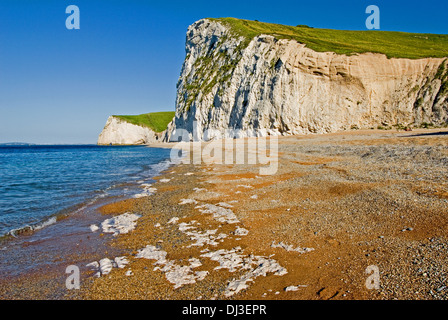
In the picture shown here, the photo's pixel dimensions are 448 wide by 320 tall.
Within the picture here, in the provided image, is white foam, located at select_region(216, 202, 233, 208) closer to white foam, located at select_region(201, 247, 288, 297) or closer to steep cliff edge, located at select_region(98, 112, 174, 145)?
white foam, located at select_region(201, 247, 288, 297)

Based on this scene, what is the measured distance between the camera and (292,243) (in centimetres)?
580

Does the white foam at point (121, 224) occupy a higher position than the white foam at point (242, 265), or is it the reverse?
the white foam at point (242, 265)

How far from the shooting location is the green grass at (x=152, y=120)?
13225 cm

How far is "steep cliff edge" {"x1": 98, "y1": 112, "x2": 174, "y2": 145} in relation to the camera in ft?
416

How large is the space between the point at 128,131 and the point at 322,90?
10679 centimetres

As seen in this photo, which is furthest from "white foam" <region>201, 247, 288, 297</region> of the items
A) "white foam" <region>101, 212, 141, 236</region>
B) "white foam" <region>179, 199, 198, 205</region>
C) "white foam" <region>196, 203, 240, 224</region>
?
"white foam" <region>179, 199, 198, 205</region>

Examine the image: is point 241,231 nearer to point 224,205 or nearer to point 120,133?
point 224,205

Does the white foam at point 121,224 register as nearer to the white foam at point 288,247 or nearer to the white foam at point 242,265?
the white foam at point 242,265

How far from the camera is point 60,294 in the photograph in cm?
446

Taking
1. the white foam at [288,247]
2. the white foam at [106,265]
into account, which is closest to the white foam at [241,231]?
the white foam at [288,247]

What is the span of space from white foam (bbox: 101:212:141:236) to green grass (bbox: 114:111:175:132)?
426 ft

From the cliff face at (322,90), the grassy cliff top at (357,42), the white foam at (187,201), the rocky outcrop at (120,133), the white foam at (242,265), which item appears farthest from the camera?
the rocky outcrop at (120,133)

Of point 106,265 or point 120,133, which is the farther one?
point 120,133

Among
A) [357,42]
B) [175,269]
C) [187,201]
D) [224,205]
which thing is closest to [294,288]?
[175,269]
